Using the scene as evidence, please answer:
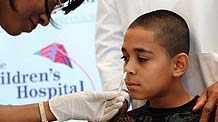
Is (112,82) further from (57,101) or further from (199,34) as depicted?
(199,34)

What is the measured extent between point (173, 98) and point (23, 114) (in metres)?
0.45

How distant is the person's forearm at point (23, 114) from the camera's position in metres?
1.47

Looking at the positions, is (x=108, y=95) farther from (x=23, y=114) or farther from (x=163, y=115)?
(x=23, y=114)

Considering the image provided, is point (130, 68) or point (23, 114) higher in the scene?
point (130, 68)

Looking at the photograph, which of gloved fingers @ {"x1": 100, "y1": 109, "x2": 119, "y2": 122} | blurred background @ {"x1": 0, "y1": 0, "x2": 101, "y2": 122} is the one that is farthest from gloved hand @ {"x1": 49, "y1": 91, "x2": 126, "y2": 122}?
blurred background @ {"x1": 0, "y1": 0, "x2": 101, "y2": 122}

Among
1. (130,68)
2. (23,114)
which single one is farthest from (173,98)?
(23,114)

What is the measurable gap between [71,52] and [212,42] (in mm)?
1024

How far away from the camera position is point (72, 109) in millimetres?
1523

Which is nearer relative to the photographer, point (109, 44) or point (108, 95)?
point (108, 95)

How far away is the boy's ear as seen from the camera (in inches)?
55.4

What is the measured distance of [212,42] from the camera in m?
1.44

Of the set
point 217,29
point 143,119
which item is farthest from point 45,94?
point 217,29

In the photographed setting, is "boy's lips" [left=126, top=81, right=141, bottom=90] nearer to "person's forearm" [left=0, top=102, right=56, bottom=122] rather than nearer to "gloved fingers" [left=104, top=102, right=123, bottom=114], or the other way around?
"gloved fingers" [left=104, top=102, right=123, bottom=114]

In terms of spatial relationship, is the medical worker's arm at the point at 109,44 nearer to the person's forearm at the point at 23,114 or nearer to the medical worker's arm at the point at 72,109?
the medical worker's arm at the point at 72,109
